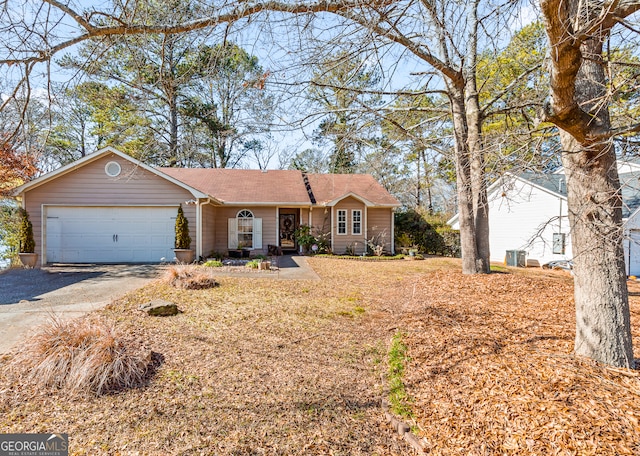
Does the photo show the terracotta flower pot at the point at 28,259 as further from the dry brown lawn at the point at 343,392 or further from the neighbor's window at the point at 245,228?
the dry brown lawn at the point at 343,392

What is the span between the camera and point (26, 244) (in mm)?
11227

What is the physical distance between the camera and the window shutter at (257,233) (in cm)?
1622

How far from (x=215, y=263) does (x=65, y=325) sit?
768 cm

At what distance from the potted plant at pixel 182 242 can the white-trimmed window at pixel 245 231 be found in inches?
161

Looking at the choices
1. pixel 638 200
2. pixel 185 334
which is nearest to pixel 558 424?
pixel 185 334

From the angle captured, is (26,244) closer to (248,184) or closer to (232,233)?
(232,233)

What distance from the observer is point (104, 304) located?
600 centimetres

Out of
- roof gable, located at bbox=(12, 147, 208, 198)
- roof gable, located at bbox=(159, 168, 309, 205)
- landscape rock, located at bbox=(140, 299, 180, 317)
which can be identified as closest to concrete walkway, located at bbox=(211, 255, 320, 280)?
landscape rock, located at bbox=(140, 299, 180, 317)

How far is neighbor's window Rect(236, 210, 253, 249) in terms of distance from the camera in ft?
53.2

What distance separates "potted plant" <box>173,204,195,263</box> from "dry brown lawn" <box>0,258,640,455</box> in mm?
6492

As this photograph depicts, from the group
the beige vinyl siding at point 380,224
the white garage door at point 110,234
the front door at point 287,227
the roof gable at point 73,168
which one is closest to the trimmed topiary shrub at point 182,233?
the white garage door at point 110,234

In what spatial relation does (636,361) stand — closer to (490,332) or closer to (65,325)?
(490,332)

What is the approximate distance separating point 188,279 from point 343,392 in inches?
223

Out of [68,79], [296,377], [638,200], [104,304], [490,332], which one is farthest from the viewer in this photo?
[638,200]
